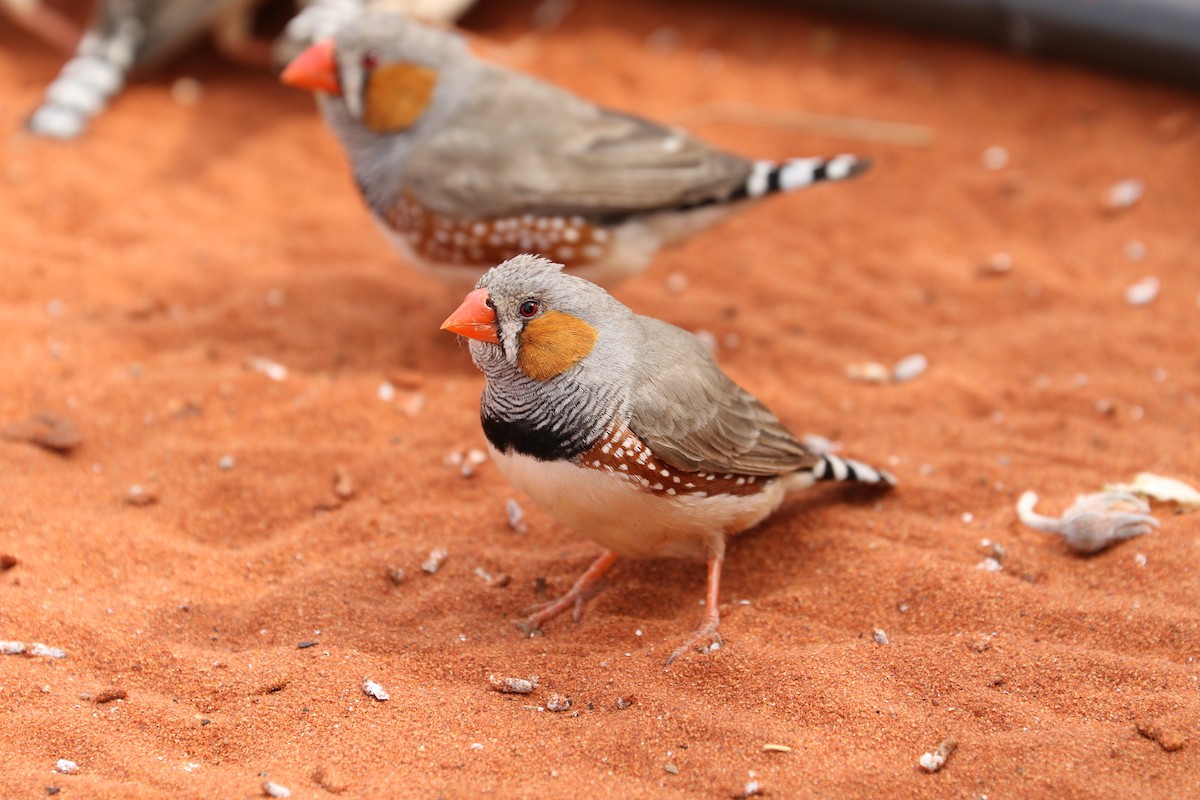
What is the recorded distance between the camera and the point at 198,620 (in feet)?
11.1

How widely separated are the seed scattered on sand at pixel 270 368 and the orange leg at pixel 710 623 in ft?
6.85

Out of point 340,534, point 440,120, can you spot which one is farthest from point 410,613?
point 440,120

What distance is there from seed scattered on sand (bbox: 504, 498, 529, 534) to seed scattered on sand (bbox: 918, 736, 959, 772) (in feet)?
5.25

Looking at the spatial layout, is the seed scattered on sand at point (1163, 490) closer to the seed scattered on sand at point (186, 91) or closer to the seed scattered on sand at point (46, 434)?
the seed scattered on sand at point (46, 434)

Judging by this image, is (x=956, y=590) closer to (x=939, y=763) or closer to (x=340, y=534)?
(x=939, y=763)

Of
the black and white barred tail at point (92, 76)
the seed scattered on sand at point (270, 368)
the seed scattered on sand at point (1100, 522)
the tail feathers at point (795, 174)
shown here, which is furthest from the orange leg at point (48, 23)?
the seed scattered on sand at point (1100, 522)

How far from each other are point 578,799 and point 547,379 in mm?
1055

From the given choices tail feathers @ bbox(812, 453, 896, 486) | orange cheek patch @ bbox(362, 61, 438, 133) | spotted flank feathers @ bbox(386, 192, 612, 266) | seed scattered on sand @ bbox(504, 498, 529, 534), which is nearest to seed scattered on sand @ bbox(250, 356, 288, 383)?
spotted flank feathers @ bbox(386, 192, 612, 266)

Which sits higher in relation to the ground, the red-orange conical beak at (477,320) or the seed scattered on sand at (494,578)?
the red-orange conical beak at (477,320)

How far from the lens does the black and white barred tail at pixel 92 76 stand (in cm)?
667

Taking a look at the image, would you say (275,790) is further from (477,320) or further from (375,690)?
(477,320)

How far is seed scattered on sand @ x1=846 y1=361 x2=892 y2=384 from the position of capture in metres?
4.88

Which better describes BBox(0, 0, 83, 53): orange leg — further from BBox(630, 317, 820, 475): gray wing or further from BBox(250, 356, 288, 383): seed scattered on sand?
BBox(630, 317, 820, 475): gray wing

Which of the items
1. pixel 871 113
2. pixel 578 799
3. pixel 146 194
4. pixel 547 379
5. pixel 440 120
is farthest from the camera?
pixel 871 113
